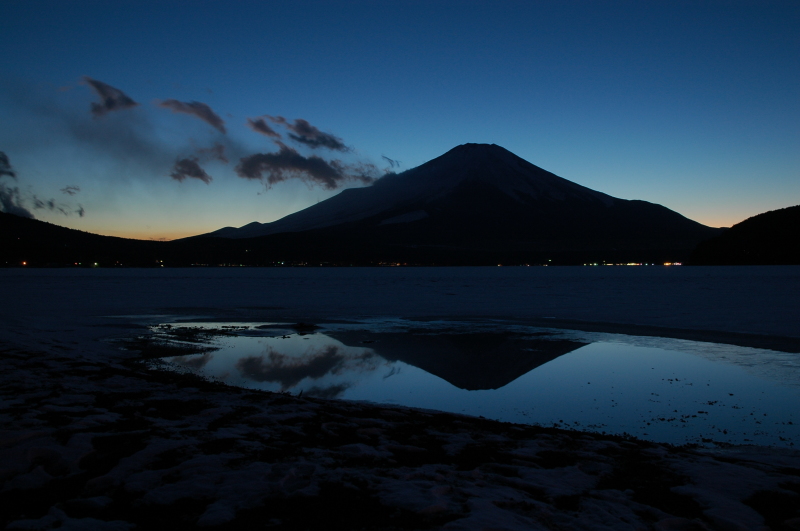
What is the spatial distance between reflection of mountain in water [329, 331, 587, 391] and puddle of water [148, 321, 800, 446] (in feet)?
0.10

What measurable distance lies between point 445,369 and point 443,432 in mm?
5390

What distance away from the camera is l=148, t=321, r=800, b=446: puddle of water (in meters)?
8.16

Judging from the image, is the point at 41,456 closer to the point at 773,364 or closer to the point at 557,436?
the point at 557,436

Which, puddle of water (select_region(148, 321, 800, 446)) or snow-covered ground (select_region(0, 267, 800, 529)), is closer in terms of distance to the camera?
snow-covered ground (select_region(0, 267, 800, 529))

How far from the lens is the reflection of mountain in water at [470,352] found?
461 inches

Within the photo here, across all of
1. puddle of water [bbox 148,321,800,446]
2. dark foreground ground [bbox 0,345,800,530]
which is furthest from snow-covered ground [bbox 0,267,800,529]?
puddle of water [bbox 148,321,800,446]

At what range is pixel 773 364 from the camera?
12.1 meters

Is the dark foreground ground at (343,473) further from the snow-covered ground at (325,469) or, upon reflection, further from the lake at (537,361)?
the lake at (537,361)

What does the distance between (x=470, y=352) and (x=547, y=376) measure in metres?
3.28

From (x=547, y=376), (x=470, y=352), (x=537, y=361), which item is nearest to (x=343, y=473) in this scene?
(x=547, y=376)

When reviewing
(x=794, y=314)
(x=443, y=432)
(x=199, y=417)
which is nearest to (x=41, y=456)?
(x=199, y=417)

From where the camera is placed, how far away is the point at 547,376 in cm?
1152

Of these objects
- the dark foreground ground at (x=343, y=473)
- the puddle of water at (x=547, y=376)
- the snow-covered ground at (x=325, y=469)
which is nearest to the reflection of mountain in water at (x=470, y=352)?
the puddle of water at (x=547, y=376)

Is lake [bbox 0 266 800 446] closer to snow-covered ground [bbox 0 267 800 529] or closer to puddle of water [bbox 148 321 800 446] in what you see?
puddle of water [bbox 148 321 800 446]
